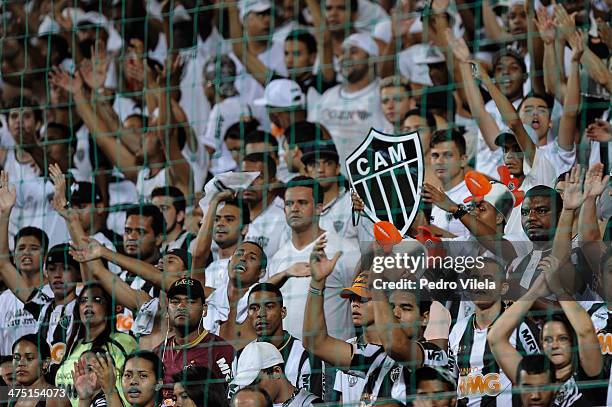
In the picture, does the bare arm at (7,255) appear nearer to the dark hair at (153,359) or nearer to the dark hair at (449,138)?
the dark hair at (153,359)

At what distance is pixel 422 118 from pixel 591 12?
0.92m

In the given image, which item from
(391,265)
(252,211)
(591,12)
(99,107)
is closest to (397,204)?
(391,265)

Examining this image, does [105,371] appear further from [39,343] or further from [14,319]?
[14,319]

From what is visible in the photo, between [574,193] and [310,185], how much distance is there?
3.78ft

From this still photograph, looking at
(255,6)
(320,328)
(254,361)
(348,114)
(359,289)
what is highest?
(255,6)

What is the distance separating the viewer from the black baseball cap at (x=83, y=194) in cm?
666

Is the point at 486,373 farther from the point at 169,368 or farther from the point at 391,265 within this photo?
the point at 169,368

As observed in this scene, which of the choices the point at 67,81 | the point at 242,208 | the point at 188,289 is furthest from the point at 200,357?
the point at 67,81

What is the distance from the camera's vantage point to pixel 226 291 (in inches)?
230

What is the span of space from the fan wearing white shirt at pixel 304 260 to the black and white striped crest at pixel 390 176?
A: 0.20 metres

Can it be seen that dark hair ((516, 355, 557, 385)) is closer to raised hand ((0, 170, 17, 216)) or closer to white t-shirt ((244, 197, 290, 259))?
white t-shirt ((244, 197, 290, 259))

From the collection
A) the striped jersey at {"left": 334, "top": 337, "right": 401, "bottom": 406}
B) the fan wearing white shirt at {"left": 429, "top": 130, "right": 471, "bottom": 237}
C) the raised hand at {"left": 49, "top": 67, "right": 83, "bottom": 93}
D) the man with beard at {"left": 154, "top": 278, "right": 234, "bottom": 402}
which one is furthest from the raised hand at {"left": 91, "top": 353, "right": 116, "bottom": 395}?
the raised hand at {"left": 49, "top": 67, "right": 83, "bottom": 93}

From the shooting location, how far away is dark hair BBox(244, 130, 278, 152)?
6531 mm

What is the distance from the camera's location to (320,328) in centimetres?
543
